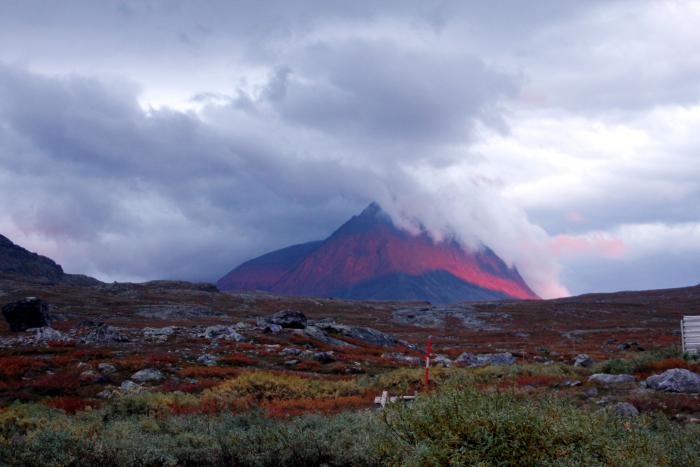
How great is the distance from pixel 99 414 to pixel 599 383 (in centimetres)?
1401

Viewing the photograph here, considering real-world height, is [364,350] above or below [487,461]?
below

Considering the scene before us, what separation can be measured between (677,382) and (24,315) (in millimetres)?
45212

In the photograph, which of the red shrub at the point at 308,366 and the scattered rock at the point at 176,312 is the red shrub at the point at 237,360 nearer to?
the red shrub at the point at 308,366

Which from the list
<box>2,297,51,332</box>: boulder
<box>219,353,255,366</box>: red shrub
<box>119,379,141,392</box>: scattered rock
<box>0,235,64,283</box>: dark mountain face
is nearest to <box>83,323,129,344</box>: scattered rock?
<box>219,353,255,366</box>: red shrub

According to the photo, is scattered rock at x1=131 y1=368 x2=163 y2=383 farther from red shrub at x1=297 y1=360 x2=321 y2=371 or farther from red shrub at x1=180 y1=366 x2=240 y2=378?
red shrub at x1=297 y1=360 x2=321 y2=371

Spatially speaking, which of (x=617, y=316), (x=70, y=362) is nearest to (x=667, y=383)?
(x=70, y=362)

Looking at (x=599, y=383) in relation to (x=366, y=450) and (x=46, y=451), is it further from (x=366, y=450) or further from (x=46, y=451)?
(x=46, y=451)

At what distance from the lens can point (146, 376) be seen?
2222 cm

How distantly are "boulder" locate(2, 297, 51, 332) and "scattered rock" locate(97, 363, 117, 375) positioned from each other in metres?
26.1

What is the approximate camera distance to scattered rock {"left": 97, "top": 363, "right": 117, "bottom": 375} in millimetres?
22656

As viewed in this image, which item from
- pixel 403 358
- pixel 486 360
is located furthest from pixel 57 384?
pixel 486 360

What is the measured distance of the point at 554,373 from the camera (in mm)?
22906

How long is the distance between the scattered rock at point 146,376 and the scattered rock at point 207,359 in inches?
164

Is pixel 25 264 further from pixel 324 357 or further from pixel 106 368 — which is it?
pixel 106 368
